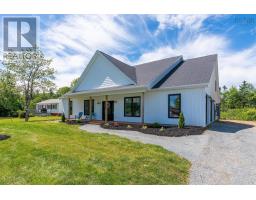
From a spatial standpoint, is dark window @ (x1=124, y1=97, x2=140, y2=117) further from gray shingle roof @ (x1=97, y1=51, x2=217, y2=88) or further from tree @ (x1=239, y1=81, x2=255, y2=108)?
tree @ (x1=239, y1=81, x2=255, y2=108)

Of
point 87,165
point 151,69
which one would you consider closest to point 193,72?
point 151,69

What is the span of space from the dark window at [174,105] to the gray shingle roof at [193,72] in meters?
0.79

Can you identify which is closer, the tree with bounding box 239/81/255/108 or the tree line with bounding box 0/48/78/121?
the tree line with bounding box 0/48/78/121

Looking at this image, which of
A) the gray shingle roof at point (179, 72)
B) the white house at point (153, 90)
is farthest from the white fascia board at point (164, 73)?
the gray shingle roof at point (179, 72)

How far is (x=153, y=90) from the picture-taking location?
13.4m

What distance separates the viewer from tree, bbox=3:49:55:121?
2047 cm

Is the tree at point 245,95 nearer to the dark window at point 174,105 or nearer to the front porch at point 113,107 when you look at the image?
the dark window at point 174,105

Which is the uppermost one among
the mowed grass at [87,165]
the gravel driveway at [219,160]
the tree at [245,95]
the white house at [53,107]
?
the tree at [245,95]

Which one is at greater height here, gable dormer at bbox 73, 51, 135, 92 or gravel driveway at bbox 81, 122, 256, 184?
gable dormer at bbox 73, 51, 135, 92

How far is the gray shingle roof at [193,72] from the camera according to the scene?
12.1m

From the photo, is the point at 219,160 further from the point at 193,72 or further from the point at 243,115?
the point at 243,115

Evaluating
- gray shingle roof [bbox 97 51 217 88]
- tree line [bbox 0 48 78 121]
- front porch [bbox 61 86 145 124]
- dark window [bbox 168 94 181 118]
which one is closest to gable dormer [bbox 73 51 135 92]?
gray shingle roof [bbox 97 51 217 88]

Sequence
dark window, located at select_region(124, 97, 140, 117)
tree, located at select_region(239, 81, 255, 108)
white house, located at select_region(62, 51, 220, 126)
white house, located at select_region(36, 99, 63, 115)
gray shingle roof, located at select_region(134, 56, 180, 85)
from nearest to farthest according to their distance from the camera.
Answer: white house, located at select_region(62, 51, 220, 126)
gray shingle roof, located at select_region(134, 56, 180, 85)
dark window, located at select_region(124, 97, 140, 117)
tree, located at select_region(239, 81, 255, 108)
white house, located at select_region(36, 99, 63, 115)
